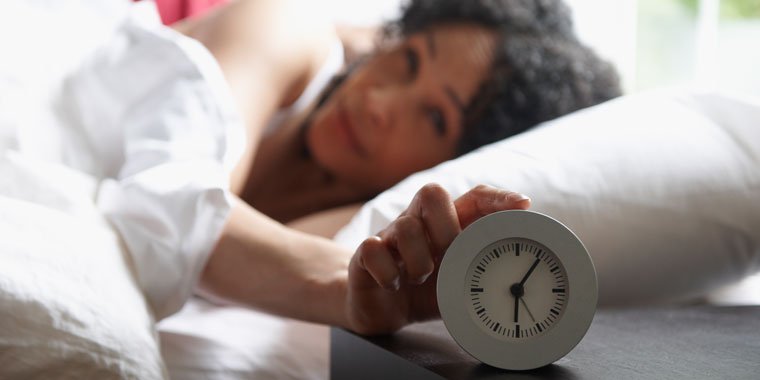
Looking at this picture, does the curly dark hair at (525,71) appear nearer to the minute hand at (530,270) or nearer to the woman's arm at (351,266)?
the woman's arm at (351,266)

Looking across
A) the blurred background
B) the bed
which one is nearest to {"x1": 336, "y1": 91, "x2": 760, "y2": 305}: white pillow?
the bed

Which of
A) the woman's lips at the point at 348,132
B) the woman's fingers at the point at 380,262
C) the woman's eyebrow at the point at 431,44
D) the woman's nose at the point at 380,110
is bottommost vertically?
the woman's lips at the point at 348,132

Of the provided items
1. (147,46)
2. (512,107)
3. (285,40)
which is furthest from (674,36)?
(147,46)

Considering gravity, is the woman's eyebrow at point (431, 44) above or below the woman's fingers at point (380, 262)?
below

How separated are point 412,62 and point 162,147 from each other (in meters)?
0.67

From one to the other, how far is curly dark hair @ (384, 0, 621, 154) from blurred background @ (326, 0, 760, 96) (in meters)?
1.35

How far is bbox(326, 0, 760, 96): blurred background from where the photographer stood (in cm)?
297

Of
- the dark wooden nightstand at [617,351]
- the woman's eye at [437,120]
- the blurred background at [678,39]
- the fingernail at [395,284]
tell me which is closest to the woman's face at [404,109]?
the woman's eye at [437,120]

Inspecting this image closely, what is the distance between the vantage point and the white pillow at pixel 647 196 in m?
0.88

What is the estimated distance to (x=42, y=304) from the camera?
0.56m

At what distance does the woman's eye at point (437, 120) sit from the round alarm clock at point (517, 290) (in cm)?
85

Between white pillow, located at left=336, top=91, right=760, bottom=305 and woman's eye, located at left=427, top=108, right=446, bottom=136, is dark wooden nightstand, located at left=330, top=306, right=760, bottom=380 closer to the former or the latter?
white pillow, located at left=336, top=91, right=760, bottom=305

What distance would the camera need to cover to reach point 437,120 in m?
1.37

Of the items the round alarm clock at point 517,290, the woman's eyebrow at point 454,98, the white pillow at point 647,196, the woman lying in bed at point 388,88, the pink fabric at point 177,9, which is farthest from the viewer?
the pink fabric at point 177,9
